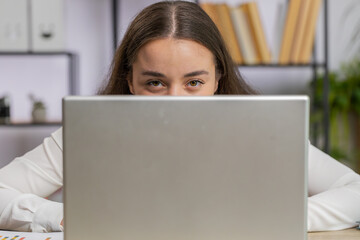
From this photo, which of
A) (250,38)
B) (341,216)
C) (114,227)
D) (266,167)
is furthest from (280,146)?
(250,38)

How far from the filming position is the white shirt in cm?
89

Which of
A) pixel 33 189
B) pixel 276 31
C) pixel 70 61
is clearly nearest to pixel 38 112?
pixel 70 61

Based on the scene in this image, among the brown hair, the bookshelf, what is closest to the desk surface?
the brown hair

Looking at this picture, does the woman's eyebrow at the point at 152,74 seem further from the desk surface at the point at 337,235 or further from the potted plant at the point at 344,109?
the potted plant at the point at 344,109

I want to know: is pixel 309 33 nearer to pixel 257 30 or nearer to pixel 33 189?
pixel 257 30

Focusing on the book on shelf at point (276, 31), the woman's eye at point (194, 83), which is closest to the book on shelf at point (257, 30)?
the book on shelf at point (276, 31)

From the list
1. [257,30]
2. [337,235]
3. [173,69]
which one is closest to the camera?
[337,235]

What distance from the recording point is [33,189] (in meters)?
1.19

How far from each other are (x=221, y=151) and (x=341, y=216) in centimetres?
44

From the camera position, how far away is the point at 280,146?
1.91 ft

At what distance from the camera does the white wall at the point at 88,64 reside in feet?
9.00

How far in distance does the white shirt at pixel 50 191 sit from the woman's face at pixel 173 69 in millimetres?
316

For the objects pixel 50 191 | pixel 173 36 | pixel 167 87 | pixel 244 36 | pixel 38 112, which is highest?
pixel 244 36

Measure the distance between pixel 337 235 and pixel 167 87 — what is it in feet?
1.54
